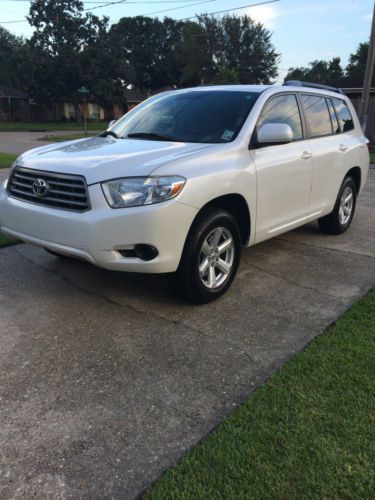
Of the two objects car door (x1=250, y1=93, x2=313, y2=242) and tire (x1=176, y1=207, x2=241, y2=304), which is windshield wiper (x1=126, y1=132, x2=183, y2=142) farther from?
tire (x1=176, y1=207, x2=241, y2=304)

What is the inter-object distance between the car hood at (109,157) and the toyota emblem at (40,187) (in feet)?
0.34

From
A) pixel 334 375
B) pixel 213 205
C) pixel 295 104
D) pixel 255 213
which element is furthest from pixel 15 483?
pixel 295 104

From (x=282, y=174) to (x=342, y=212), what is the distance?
1.99m

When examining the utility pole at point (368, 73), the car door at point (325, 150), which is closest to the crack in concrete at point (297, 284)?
the car door at point (325, 150)

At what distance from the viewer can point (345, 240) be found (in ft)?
19.2

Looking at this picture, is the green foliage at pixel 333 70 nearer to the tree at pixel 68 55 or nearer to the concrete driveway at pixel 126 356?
the tree at pixel 68 55

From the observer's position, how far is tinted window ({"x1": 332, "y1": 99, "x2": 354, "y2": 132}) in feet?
18.9

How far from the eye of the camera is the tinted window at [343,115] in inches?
227

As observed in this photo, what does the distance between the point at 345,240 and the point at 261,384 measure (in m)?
3.59

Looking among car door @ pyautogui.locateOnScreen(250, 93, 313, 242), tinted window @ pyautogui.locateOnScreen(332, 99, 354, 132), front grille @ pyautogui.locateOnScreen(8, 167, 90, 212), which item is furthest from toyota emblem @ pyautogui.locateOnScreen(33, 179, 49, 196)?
tinted window @ pyautogui.locateOnScreen(332, 99, 354, 132)

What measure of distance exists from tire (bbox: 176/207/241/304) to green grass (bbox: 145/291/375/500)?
103cm

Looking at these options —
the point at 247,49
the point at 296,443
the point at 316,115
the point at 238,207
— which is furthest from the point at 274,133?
the point at 247,49

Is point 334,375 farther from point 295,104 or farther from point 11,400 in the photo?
point 295,104

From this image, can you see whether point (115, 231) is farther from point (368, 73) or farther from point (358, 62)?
point (358, 62)
